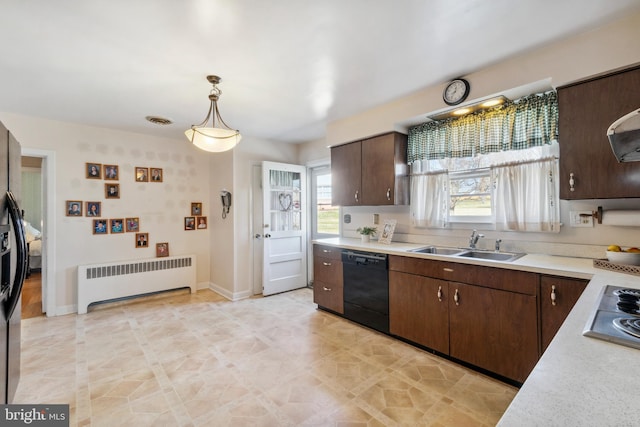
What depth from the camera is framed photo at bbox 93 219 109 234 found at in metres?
3.79

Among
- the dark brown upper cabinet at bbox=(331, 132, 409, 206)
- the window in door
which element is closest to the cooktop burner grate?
the dark brown upper cabinet at bbox=(331, 132, 409, 206)

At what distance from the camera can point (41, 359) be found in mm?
2457

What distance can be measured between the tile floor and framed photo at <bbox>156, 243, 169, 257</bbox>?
1.08 metres

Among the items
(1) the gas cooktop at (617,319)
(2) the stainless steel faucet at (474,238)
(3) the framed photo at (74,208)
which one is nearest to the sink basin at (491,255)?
(2) the stainless steel faucet at (474,238)

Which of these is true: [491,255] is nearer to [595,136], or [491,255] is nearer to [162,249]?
[595,136]

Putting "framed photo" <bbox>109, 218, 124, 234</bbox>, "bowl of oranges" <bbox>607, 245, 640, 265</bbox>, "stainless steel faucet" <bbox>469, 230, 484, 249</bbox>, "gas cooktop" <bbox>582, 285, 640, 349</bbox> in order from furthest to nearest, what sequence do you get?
"framed photo" <bbox>109, 218, 124, 234</bbox> → "stainless steel faucet" <bbox>469, 230, 484, 249</bbox> → "bowl of oranges" <bbox>607, 245, 640, 265</bbox> → "gas cooktop" <bbox>582, 285, 640, 349</bbox>

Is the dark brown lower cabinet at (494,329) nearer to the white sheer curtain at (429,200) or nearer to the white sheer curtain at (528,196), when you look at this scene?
the white sheer curtain at (528,196)

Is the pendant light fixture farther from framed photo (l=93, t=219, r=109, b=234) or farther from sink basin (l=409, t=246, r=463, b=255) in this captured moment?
framed photo (l=93, t=219, r=109, b=234)

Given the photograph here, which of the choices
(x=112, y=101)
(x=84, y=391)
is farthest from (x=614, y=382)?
(x=112, y=101)

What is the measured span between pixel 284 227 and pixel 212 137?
2.26 m

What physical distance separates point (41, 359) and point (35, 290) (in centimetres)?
296

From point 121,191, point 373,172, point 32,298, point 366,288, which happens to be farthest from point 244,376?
point 32,298

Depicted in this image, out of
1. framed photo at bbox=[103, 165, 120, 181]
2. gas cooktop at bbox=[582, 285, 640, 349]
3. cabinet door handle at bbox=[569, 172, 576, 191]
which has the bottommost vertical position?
gas cooktop at bbox=[582, 285, 640, 349]

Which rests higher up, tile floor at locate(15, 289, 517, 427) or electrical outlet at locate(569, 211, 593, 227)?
electrical outlet at locate(569, 211, 593, 227)
